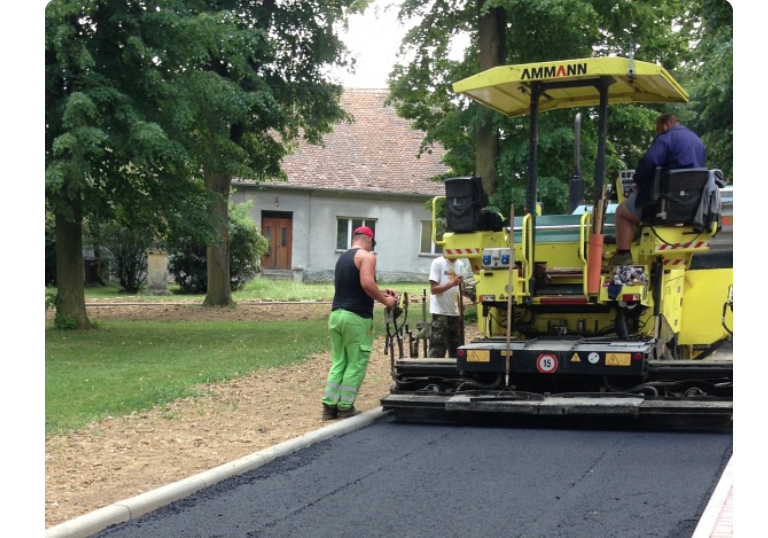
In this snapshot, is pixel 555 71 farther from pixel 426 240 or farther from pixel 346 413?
pixel 426 240

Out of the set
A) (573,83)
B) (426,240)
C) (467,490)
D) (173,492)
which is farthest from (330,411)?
(426,240)

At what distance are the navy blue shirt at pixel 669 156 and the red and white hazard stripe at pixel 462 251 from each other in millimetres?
1547

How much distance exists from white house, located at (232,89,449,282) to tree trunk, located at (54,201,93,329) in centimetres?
1841

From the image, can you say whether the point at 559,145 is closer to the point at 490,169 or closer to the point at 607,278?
the point at 490,169

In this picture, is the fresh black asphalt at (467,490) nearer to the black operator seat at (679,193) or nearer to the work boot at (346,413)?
the work boot at (346,413)

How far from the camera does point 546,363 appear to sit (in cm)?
859

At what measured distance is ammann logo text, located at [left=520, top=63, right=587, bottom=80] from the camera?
9.08 metres

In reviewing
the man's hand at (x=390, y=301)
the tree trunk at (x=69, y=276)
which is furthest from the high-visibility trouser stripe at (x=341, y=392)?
the tree trunk at (x=69, y=276)

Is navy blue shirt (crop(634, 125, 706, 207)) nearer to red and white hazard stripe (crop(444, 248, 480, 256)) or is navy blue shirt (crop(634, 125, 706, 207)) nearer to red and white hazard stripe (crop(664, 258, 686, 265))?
red and white hazard stripe (crop(664, 258, 686, 265))

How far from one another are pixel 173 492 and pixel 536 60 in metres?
13.8

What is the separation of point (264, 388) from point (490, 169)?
27.5 ft

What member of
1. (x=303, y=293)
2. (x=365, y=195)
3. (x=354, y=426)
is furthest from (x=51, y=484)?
(x=365, y=195)

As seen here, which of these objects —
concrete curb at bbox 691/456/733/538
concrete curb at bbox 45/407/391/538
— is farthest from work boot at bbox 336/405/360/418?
concrete curb at bbox 691/456/733/538

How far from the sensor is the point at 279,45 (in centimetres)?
2219
